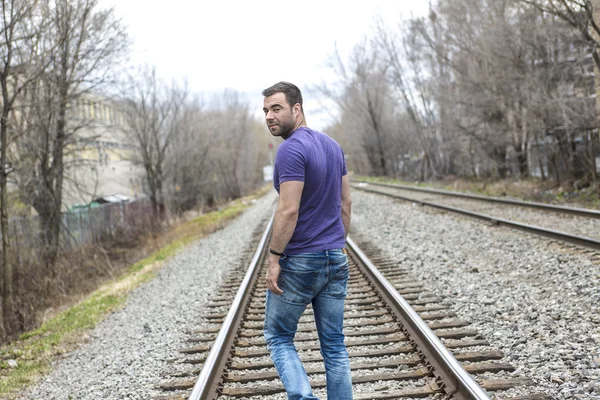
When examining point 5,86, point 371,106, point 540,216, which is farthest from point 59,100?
point 371,106

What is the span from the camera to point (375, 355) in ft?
15.6

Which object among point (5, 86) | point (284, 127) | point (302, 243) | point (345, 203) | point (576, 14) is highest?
point (576, 14)

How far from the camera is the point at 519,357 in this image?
439 cm

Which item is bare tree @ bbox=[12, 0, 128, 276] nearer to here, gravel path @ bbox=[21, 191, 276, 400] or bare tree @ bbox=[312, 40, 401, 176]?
gravel path @ bbox=[21, 191, 276, 400]

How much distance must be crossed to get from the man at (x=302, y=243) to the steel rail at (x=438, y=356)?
2.97 ft

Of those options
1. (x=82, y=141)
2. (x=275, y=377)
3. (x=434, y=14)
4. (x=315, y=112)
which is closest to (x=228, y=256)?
(x=275, y=377)

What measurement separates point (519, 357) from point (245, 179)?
59.6 meters

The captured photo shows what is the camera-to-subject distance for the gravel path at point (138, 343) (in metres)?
4.79

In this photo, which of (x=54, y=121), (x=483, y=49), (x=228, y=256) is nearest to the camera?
(x=228, y=256)

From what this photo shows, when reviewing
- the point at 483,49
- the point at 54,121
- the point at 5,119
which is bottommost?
the point at 5,119

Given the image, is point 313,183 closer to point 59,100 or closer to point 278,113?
point 278,113

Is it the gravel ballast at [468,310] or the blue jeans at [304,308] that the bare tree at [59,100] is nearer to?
the gravel ballast at [468,310]

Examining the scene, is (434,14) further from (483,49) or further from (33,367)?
(33,367)

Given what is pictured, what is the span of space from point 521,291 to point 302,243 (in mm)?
4379
